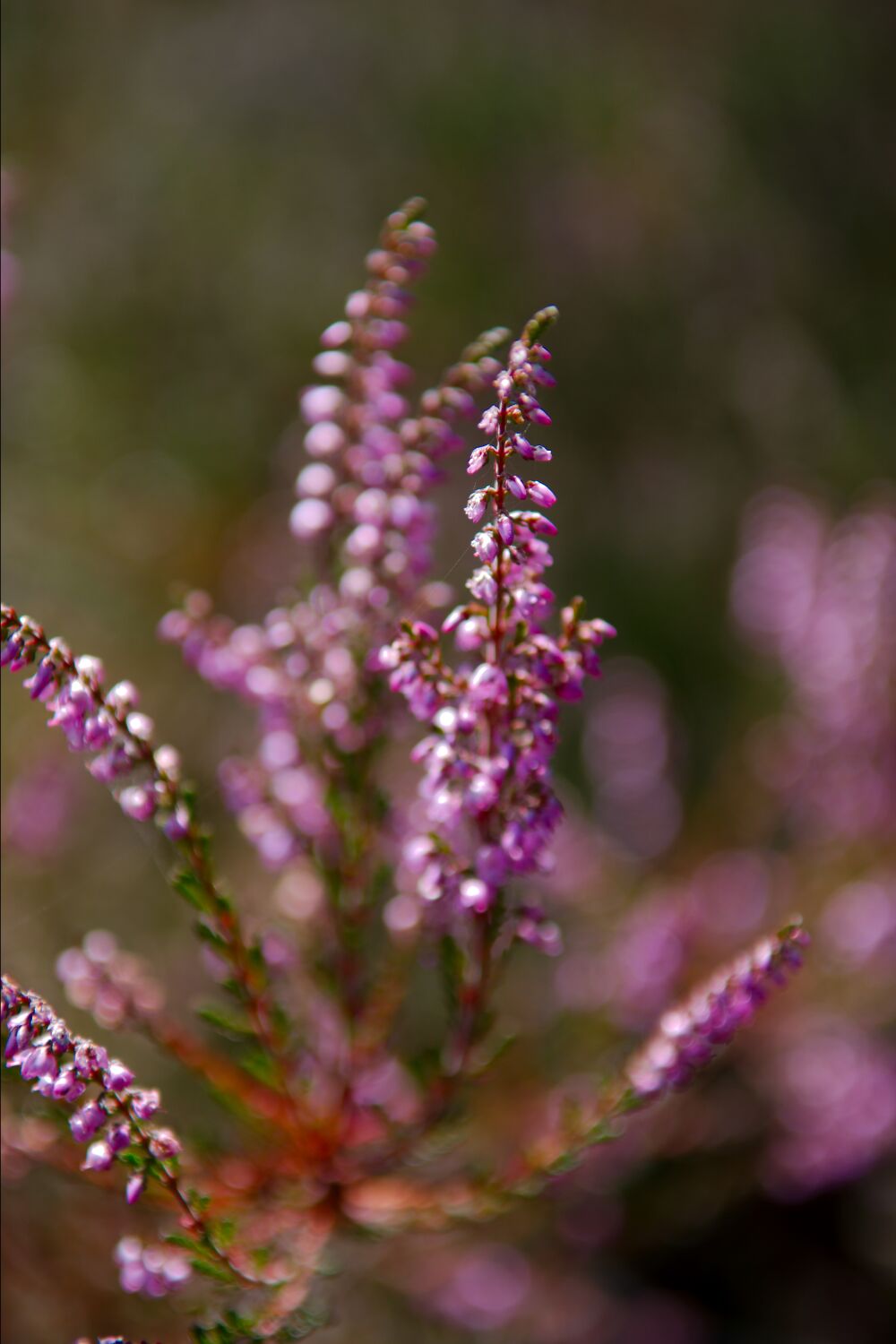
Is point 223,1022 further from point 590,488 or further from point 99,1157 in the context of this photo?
point 590,488

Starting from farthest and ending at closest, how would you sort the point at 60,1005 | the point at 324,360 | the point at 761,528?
the point at 761,528 → the point at 60,1005 → the point at 324,360

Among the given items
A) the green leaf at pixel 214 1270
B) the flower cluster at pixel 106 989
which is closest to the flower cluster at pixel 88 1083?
the green leaf at pixel 214 1270

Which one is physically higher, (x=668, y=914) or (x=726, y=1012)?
(x=668, y=914)

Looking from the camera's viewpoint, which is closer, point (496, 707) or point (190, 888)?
point (496, 707)

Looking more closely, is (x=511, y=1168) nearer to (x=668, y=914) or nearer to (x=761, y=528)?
(x=668, y=914)

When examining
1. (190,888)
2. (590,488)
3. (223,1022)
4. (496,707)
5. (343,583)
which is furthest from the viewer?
(590,488)

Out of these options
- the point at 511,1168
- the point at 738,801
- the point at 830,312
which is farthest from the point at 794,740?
the point at 830,312

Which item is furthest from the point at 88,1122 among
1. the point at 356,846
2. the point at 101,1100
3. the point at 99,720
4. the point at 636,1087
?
the point at 636,1087
